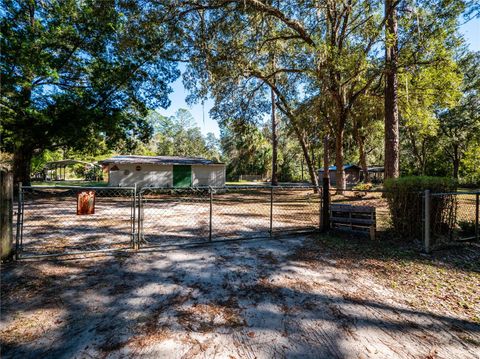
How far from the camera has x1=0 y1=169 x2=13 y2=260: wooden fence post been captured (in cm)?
395

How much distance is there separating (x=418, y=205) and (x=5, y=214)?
7941 mm

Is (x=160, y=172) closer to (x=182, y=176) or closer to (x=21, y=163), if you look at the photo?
(x=182, y=176)

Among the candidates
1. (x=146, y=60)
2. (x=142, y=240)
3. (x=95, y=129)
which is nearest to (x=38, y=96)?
(x=95, y=129)

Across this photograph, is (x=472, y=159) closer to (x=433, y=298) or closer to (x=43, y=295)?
(x=433, y=298)

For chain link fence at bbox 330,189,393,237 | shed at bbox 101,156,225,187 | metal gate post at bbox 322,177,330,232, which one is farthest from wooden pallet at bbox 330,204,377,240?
shed at bbox 101,156,225,187

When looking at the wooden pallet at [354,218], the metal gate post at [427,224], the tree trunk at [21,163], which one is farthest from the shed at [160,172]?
the metal gate post at [427,224]

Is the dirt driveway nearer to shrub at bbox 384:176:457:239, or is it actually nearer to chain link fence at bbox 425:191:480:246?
shrub at bbox 384:176:457:239

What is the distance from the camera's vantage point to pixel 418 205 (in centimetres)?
561

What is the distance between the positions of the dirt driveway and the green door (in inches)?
671

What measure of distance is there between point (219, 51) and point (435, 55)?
27.0 feet

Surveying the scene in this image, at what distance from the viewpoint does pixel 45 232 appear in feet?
21.0

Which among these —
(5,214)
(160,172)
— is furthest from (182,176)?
(5,214)

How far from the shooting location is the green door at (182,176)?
2106 cm

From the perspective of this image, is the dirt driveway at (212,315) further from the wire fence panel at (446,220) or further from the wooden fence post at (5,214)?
the wire fence panel at (446,220)
